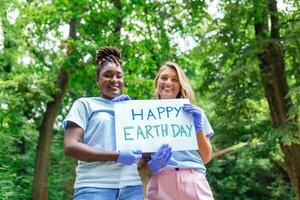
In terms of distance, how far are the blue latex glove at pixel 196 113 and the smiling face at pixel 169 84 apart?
18 centimetres

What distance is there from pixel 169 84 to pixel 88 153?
832 mm

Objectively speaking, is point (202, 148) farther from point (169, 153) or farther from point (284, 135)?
point (284, 135)

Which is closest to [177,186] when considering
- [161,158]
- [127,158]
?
[161,158]

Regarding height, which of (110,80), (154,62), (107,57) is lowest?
(110,80)

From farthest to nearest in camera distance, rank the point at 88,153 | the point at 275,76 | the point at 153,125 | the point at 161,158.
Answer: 1. the point at 275,76
2. the point at 153,125
3. the point at 161,158
4. the point at 88,153

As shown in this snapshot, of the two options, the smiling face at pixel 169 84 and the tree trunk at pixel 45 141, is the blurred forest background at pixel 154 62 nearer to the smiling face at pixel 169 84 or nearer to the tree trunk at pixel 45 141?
the tree trunk at pixel 45 141

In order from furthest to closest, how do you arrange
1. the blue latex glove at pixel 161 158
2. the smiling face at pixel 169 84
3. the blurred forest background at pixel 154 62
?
the blurred forest background at pixel 154 62
the smiling face at pixel 169 84
the blue latex glove at pixel 161 158

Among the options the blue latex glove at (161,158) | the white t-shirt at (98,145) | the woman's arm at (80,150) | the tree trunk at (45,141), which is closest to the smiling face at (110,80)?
the white t-shirt at (98,145)

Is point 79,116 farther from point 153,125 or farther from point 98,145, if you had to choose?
point 153,125

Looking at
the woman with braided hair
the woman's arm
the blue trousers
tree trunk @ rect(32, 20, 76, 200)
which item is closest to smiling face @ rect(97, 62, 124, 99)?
the woman with braided hair

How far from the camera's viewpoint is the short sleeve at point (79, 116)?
2611mm

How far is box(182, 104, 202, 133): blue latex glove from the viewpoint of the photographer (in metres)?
2.96

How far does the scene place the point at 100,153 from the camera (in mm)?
2529

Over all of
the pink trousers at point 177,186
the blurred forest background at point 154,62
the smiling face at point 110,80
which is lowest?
the pink trousers at point 177,186
